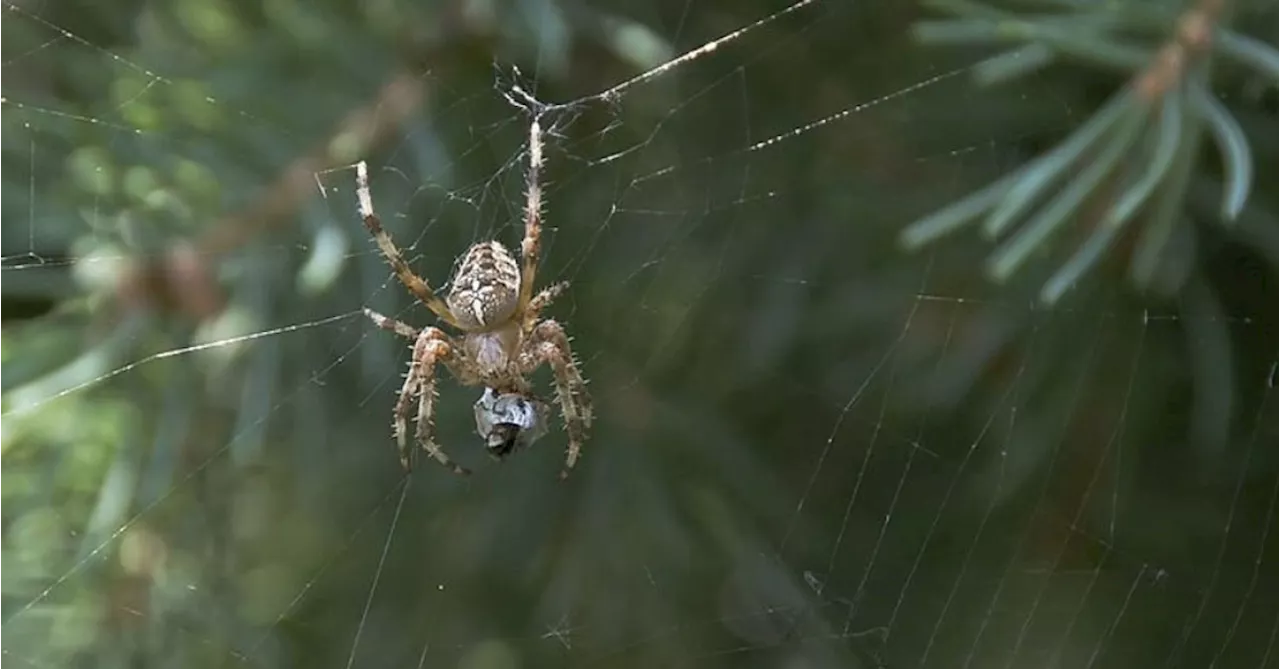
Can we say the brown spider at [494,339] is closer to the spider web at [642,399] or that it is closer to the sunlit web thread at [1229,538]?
the spider web at [642,399]

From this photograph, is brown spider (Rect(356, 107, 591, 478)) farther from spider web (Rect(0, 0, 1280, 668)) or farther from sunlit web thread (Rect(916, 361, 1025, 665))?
sunlit web thread (Rect(916, 361, 1025, 665))

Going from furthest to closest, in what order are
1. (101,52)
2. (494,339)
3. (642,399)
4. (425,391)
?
(494,339) → (425,391) → (642,399) → (101,52)

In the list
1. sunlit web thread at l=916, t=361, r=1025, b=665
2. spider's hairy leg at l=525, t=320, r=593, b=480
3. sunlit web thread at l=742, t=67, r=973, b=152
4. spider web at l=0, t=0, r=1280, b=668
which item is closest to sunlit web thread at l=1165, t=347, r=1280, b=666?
spider web at l=0, t=0, r=1280, b=668

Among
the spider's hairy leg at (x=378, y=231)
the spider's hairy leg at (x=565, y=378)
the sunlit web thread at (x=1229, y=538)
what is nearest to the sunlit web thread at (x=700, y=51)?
the spider's hairy leg at (x=378, y=231)

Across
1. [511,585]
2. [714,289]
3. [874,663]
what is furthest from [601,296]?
[874,663]

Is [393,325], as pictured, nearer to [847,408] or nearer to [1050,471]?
[847,408]

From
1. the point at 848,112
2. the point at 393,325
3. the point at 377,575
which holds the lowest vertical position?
the point at 377,575

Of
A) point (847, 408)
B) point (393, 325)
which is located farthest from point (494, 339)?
point (847, 408)
